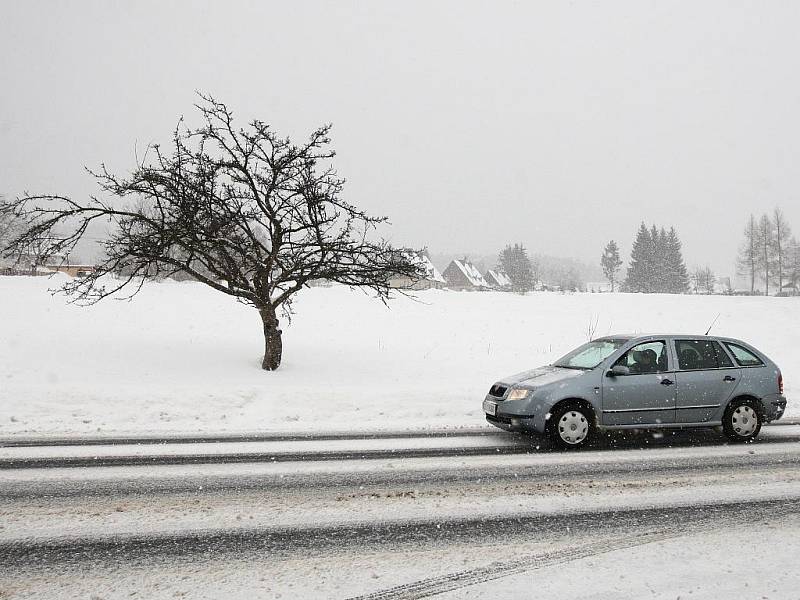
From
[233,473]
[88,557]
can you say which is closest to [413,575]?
[88,557]

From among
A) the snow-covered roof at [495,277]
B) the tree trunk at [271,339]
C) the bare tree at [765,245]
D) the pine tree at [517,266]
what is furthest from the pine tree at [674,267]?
the tree trunk at [271,339]

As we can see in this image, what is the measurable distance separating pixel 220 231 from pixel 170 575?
1093cm

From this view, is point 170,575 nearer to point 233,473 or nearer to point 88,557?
point 88,557

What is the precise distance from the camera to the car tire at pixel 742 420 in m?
8.36

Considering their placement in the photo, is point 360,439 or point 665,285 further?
point 665,285

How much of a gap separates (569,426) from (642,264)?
240ft

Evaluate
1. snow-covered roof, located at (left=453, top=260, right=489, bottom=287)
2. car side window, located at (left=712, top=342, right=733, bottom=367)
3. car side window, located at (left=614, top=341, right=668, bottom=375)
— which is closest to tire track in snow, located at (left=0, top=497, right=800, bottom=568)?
car side window, located at (left=614, top=341, right=668, bottom=375)

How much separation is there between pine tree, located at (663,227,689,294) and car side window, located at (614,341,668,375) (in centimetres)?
7143

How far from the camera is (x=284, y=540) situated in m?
4.45

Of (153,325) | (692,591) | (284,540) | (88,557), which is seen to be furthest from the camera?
(153,325)

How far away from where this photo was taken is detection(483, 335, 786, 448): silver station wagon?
7770 mm

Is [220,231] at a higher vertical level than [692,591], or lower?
higher

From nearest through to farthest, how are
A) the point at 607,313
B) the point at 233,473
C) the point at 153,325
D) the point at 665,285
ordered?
the point at 233,473, the point at 153,325, the point at 607,313, the point at 665,285

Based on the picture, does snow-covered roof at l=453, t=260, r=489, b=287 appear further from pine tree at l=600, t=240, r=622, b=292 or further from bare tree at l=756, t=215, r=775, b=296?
bare tree at l=756, t=215, r=775, b=296
